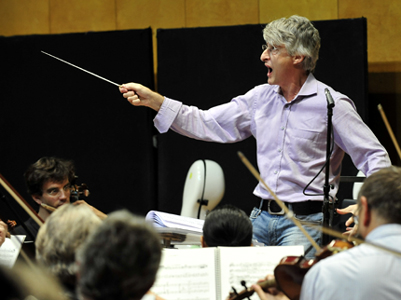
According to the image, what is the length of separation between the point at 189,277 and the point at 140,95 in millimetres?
932

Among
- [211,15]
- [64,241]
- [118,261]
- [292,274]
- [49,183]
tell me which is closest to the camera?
[118,261]

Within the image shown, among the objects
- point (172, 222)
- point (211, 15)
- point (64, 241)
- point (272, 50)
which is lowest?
point (172, 222)

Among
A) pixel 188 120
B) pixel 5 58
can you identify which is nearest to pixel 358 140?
pixel 188 120

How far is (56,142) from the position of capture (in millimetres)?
4445

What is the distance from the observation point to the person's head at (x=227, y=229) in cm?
193

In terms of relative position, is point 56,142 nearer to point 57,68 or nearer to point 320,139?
point 57,68

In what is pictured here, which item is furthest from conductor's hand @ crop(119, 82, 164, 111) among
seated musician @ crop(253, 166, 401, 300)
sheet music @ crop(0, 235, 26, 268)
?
seated musician @ crop(253, 166, 401, 300)

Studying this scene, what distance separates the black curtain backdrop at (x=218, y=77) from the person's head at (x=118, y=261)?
3.16 m

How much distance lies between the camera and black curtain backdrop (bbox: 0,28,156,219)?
14.2ft

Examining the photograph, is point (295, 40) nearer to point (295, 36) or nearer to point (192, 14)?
point (295, 36)

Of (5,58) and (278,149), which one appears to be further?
(5,58)

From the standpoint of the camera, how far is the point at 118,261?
1006mm

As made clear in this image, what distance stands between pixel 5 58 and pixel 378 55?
297 cm

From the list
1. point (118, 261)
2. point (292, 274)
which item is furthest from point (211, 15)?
point (118, 261)
